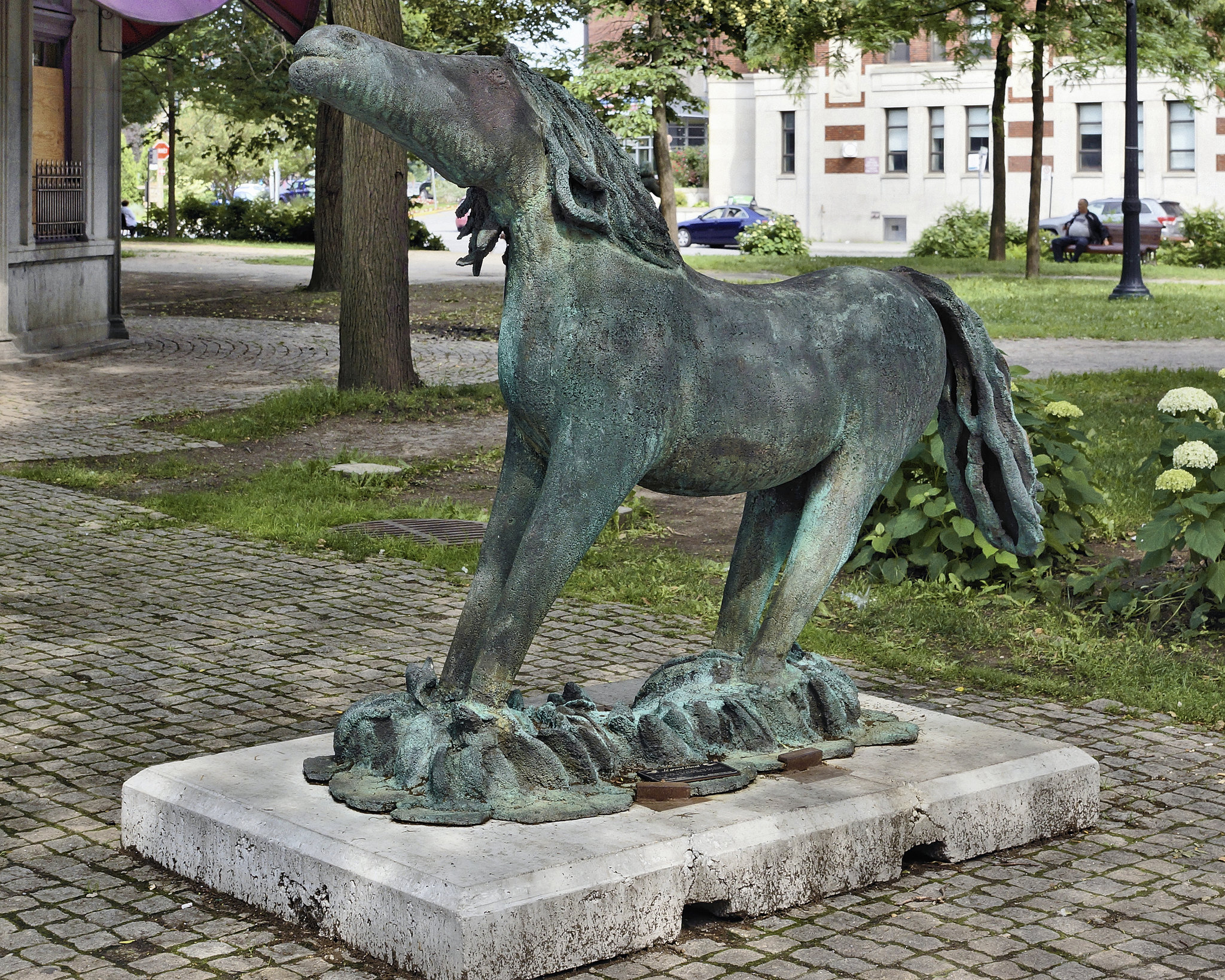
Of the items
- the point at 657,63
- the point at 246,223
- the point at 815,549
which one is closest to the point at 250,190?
the point at 246,223

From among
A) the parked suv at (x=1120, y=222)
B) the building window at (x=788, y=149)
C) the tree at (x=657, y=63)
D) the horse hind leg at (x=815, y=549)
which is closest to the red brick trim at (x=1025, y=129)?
the parked suv at (x=1120, y=222)

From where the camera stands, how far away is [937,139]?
50500 mm

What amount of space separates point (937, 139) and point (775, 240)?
16.4 metres

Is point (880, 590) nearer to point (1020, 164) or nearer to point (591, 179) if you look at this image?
point (591, 179)

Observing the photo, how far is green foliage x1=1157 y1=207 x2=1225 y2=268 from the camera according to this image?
35031 mm

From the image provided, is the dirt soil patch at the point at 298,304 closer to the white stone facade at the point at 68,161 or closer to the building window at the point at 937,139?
the white stone facade at the point at 68,161

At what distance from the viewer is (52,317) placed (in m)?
16.9

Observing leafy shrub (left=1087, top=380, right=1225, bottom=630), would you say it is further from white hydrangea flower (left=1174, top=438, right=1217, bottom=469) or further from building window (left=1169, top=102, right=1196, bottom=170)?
building window (left=1169, top=102, right=1196, bottom=170)

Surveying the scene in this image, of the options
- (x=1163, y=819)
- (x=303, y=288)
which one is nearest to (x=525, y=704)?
(x=1163, y=819)

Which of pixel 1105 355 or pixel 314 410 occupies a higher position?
pixel 1105 355

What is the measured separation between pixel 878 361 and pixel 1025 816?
1.44 metres

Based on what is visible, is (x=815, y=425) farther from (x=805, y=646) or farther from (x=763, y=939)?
(x=805, y=646)

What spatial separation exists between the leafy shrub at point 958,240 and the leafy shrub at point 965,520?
28823 mm

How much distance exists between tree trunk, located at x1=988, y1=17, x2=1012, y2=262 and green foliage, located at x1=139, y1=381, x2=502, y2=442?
1730 cm
